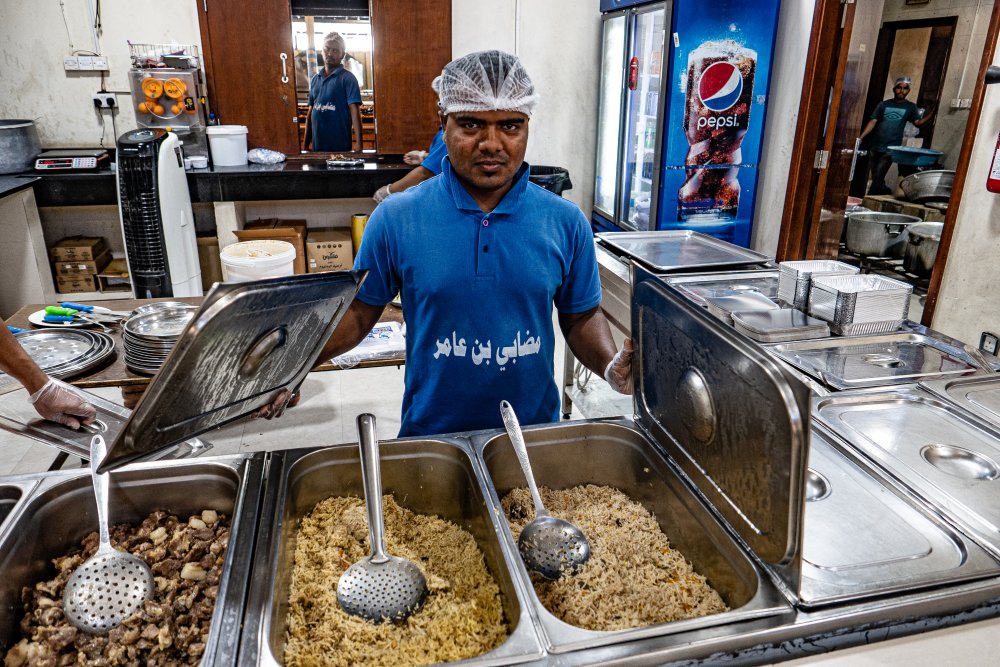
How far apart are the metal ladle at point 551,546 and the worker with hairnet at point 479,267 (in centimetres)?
41

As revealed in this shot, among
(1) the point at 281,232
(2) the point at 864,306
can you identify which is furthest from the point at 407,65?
(2) the point at 864,306

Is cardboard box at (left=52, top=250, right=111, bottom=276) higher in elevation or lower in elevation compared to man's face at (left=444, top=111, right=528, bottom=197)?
lower

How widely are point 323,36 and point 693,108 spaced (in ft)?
10.0

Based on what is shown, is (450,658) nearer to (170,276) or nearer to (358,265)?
(358,265)

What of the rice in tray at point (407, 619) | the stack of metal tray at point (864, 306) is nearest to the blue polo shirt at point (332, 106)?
the stack of metal tray at point (864, 306)

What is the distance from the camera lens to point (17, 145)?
4609 millimetres

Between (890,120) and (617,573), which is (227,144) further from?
(890,120)

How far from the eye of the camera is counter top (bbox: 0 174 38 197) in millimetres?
4098

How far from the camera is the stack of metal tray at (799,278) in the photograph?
2.08 m

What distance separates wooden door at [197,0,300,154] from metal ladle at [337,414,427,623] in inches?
194

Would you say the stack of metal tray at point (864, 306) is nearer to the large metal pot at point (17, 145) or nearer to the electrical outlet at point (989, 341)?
the electrical outlet at point (989, 341)

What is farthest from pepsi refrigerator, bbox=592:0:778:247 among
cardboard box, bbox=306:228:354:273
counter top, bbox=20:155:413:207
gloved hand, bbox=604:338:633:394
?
gloved hand, bbox=604:338:633:394

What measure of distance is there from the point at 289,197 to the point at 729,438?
4.53 metres

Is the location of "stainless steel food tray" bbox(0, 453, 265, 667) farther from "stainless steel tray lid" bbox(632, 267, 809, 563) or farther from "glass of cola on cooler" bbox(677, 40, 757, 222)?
"glass of cola on cooler" bbox(677, 40, 757, 222)
